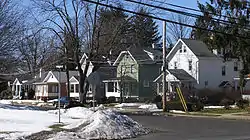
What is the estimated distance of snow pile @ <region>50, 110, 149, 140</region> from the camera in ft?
61.5

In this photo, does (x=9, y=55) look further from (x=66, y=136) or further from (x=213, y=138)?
(x=213, y=138)

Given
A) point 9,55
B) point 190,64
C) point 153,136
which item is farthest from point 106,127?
point 190,64

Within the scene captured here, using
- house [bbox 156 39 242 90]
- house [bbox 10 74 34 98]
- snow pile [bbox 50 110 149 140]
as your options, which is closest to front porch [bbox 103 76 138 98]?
house [bbox 156 39 242 90]

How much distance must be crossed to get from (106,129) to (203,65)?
141 feet

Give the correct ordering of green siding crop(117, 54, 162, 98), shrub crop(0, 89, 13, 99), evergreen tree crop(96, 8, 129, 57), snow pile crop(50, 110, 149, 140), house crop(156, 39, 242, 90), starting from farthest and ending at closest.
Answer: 1. shrub crop(0, 89, 13, 99)
2. green siding crop(117, 54, 162, 98)
3. house crop(156, 39, 242, 90)
4. evergreen tree crop(96, 8, 129, 57)
5. snow pile crop(50, 110, 149, 140)

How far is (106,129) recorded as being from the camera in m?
19.8

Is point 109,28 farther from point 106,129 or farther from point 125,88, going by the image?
point 106,129

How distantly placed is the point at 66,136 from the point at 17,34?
2164 cm

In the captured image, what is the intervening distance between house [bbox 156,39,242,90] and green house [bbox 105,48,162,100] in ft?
21.1

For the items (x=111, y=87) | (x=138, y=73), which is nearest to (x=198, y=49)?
(x=138, y=73)

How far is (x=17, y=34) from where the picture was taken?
37.8m

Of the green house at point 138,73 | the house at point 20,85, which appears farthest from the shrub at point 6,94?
the green house at point 138,73

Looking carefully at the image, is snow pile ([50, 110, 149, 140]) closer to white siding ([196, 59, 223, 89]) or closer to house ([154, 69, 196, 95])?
house ([154, 69, 196, 95])

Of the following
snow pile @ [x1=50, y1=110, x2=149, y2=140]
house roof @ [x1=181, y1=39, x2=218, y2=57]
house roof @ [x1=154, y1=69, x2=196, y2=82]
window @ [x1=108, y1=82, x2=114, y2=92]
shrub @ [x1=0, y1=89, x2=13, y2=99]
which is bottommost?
snow pile @ [x1=50, y1=110, x2=149, y2=140]
